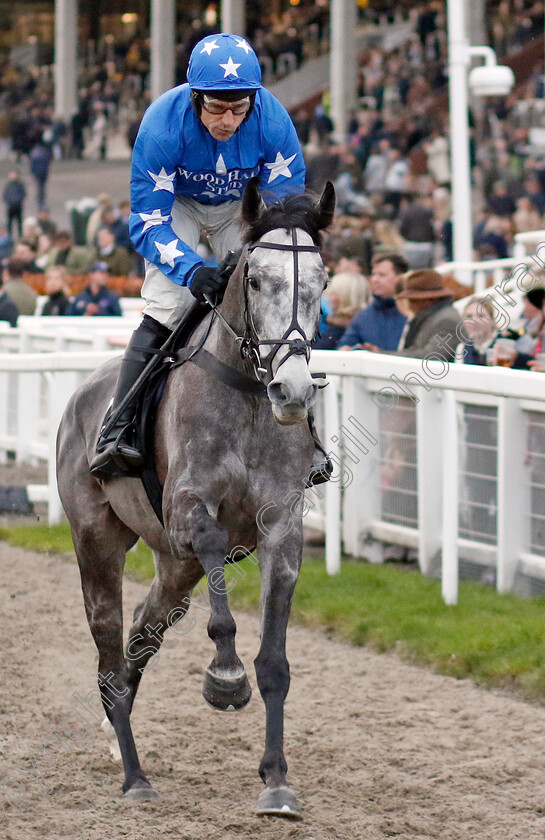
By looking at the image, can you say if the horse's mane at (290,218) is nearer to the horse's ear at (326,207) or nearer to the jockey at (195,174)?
the horse's ear at (326,207)

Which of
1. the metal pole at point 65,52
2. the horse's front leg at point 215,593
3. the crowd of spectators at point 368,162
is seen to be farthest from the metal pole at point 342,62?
the horse's front leg at point 215,593

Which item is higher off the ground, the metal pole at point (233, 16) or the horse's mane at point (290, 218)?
the metal pole at point (233, 16)

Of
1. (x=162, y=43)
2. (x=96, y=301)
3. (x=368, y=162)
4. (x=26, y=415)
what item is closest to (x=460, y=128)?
(x=96, y=301)

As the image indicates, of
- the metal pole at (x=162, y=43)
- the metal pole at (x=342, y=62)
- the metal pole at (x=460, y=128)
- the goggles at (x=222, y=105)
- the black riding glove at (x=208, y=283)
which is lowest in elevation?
the black riding glove at (x=208, y=283)

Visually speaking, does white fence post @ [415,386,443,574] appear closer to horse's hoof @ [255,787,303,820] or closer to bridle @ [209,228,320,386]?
bridle @ [209,228,320,386]

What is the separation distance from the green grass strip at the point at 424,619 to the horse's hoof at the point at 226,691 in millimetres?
1769

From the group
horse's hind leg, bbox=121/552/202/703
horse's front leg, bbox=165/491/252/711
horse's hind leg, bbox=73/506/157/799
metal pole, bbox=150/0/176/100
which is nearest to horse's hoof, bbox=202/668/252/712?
horse's front leg, bbox=165/491/252/711

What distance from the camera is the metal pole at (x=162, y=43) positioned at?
95.0ft

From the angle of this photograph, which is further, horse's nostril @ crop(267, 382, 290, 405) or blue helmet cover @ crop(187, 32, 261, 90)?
blue helmet cover @ crop(187, 32, 261, 90)

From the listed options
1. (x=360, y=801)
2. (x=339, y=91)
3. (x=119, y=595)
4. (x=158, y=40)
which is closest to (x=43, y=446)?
(x=119, y=595)

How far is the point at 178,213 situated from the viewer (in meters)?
4.36

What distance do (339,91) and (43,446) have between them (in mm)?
18833

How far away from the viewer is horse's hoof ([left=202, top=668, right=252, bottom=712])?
362cm

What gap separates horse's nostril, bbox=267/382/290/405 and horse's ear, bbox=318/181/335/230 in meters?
0.65
